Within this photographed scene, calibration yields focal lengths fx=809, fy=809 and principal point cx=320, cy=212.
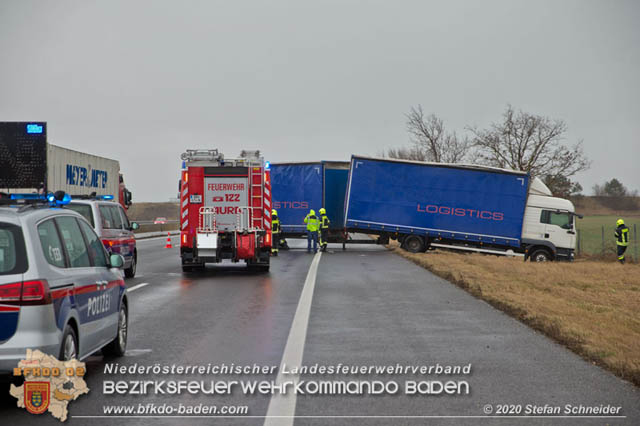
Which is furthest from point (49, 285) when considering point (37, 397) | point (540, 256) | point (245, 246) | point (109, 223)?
point (540, 256)

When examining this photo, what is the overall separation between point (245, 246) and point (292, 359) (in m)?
12.2

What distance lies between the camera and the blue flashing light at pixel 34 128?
59.9 feet

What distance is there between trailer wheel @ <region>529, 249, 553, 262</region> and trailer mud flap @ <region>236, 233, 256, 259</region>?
1551cm

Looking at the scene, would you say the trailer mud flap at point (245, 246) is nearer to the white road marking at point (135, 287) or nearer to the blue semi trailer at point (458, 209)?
the white road marking at point (135, 287)

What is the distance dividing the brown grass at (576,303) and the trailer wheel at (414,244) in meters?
8.12

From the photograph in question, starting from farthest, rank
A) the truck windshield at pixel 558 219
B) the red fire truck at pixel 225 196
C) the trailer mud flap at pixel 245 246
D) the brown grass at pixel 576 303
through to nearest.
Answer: the truck windshield at pixel 558 219, the red fire truck at pixel 225 196, the trailer mud flap at pixel 245 246, the brown grass at pixel 576 303

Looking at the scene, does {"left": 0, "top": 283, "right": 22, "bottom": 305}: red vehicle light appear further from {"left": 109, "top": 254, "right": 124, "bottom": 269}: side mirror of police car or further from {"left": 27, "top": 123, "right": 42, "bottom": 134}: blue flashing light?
{"left": 27, "top": 123, "right": 42, "bottom": 134}: blue flashing light

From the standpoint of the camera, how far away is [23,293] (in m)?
6.12

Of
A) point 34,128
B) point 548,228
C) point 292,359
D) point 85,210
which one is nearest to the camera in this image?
point 292,359

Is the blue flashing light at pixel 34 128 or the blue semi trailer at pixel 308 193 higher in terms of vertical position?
the blue flashing light at pixel 34 128

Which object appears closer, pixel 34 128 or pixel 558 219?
pixel 34 128

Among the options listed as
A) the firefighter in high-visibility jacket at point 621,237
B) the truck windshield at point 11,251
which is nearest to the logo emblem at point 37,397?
the truck windshield at point 11,251

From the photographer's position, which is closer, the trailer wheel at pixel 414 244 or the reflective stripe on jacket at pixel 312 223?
the reflective stripe on jacket at pixel 312 223

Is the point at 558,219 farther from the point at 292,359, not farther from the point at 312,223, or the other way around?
the point at 292,359
